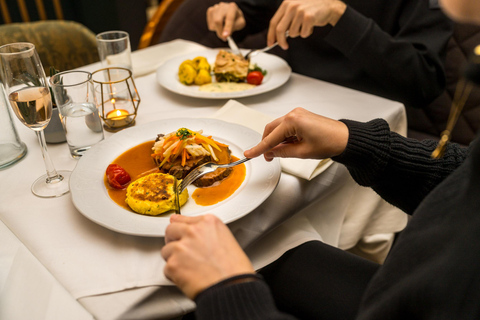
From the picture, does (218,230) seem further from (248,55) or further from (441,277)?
(248,55)

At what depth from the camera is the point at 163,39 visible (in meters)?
2.34

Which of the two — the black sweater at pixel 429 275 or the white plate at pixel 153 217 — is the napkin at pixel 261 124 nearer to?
the white plate at pixel 153 217

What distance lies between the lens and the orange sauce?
0.83 metres

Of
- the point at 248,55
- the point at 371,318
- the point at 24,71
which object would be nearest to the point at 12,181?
the point at 24,71

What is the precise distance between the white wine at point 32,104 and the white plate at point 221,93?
51 cm

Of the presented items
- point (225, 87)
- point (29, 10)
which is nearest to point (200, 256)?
point (225, 87)

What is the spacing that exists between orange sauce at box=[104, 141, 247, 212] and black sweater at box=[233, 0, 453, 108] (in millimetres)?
811

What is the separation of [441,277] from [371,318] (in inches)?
5.0

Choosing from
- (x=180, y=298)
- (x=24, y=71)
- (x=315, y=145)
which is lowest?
(x=180, y=298)

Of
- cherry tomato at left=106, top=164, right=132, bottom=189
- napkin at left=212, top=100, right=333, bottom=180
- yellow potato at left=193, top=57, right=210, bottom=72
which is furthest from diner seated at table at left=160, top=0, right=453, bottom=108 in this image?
cherry tomato at left=106, top=164, right=132, bottom=189

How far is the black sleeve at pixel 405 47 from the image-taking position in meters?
1.44

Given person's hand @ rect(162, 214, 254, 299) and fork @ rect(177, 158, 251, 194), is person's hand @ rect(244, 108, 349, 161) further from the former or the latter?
person's hand @ rect(162, 214, 254, 299)

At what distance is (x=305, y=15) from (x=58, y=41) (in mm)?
1211

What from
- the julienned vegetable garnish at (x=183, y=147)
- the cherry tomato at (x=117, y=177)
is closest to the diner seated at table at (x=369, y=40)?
the julienned vegetable garnish at (x=183, y=147)
